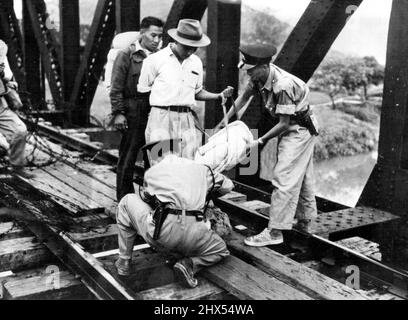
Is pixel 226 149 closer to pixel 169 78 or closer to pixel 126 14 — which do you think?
pixel 169 78

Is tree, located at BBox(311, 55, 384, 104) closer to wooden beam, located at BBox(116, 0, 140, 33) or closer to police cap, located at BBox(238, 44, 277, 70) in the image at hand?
wooden beam, located at BBox(116, 0, 140, 33)

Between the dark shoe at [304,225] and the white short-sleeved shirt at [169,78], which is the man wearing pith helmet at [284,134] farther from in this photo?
the white short-sleeved shirt at [169,78]

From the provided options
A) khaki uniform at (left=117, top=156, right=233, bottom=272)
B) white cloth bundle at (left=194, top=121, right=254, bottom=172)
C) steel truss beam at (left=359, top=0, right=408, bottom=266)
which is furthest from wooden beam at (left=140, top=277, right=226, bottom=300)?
steel truss beam at (left=359, top=0, right=408, bottom=266)

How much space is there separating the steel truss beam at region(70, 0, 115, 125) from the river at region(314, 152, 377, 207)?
8102mm

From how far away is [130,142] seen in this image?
5.61m

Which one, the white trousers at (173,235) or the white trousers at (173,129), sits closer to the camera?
the white trousers at (173,235)

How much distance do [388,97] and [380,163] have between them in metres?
0.66

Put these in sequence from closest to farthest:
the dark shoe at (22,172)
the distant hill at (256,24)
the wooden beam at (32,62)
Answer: the dark shoe at (22,172), the wooden beam at (32,62), the distant hill at (256,24)

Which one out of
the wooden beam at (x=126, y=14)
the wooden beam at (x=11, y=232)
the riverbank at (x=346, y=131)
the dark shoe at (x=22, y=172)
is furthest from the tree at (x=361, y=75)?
the wooden beam at (x=11, y=232)

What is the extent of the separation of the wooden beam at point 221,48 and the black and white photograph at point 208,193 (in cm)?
2

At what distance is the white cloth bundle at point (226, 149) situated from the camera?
13.8 feet

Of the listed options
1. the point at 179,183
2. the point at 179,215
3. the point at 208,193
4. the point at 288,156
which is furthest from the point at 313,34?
the point at 179,215

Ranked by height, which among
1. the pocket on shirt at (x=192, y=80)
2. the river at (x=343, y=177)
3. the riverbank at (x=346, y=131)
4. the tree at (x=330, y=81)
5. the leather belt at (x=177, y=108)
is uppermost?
the pocket on shirt at (x=192, y=80)

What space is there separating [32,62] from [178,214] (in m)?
10.4
